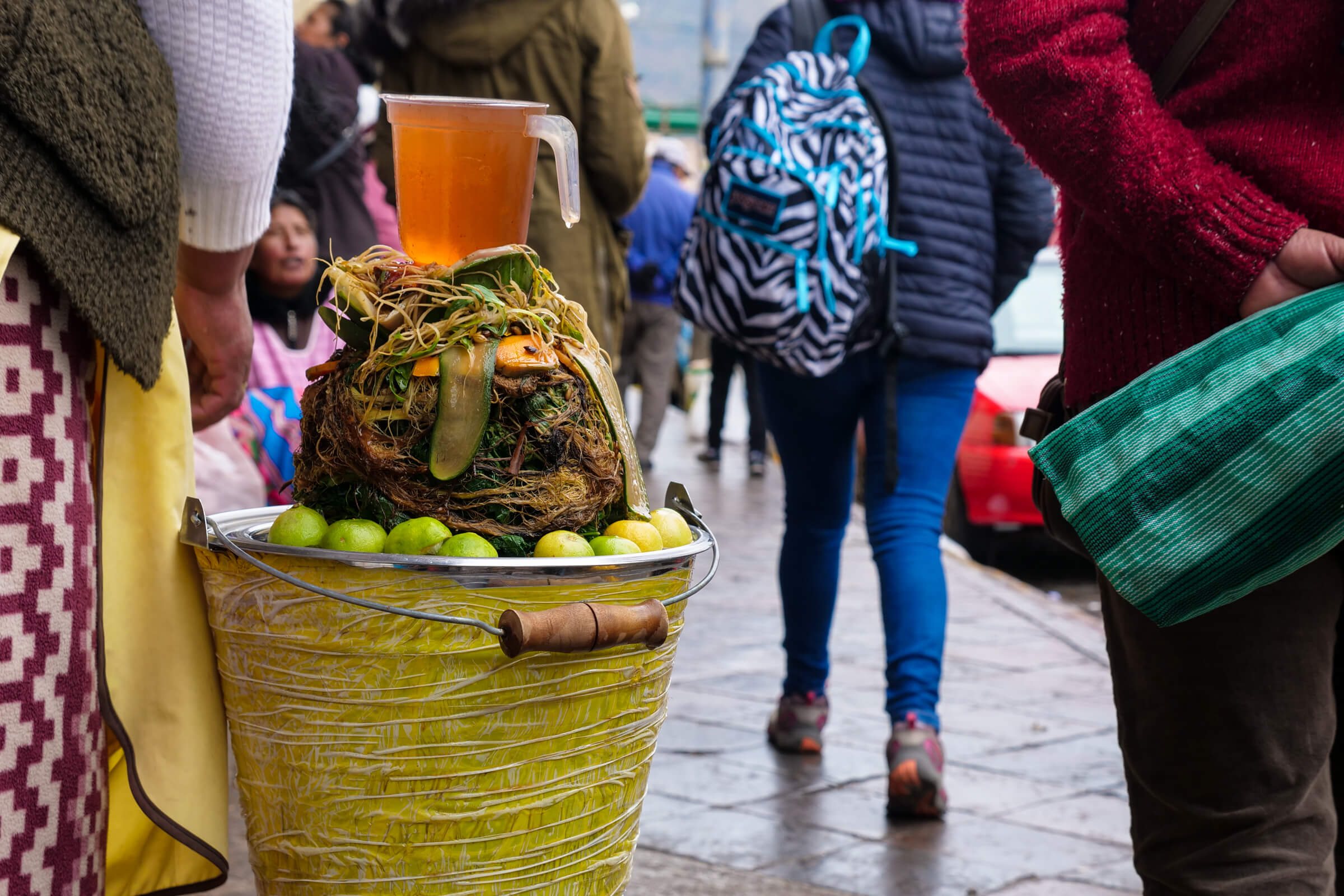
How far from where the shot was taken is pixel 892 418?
3.16 metres

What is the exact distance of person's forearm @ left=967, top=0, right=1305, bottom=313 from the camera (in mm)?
1538

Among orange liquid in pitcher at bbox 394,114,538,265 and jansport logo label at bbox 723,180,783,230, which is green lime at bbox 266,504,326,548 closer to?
orange liquid in pitcher at bbox 394,114,538,265

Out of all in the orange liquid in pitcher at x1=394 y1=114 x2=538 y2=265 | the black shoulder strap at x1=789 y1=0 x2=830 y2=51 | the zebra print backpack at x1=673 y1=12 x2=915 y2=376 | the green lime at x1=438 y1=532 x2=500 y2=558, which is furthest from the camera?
the black shoulder strap at x1=789 y1=0 x2=830 y2=51

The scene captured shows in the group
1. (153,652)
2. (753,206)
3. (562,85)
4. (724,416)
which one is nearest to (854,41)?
(753,206)

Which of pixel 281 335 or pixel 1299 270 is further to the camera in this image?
pixel 281 335

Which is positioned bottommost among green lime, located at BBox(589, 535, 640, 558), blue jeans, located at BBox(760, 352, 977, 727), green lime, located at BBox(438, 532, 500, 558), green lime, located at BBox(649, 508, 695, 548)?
blue jeans, located at BBox(760, 352, 977, 727)

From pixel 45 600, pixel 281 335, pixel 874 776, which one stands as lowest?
pixel 874 776

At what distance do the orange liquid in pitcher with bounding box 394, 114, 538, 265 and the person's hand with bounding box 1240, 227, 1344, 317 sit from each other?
87 centimetres

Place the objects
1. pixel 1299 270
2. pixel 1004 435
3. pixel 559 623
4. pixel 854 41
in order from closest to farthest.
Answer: pixel 559 623 < pixel 1299 270 < pixel 854 41 < pixel 1004 435

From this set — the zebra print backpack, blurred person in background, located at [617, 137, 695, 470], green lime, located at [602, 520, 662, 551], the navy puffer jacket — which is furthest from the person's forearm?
blurred person in background, located at [617, 137, 695, 470]

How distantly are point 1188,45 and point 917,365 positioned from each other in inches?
62.7

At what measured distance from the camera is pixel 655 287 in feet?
28.2

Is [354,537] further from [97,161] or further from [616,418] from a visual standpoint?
[97,161]

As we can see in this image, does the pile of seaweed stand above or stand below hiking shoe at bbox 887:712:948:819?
above
